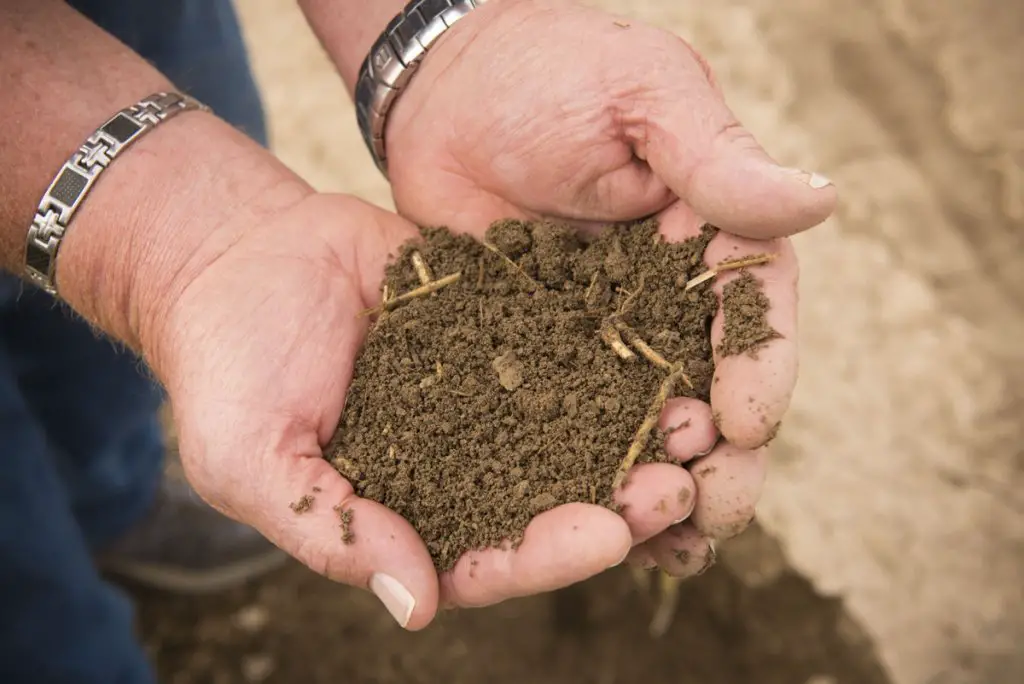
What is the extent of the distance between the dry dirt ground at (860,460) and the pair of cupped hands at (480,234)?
95cm

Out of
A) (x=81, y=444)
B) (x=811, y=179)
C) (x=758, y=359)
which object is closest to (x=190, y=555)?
(x=81, y=444)

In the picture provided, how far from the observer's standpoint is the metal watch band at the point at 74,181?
1471 millimetres

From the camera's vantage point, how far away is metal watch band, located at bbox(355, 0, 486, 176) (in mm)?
1687

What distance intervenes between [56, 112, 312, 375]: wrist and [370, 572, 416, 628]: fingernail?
0.58 m

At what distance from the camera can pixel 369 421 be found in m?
1.43

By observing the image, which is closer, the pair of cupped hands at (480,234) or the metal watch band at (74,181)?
the pair of cupped hands at (480,234)

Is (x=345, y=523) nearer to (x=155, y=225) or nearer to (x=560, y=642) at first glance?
(x=155, y=225)

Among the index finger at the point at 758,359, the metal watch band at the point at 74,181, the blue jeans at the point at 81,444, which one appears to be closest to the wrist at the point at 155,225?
the metal watch band at the point at 74,181

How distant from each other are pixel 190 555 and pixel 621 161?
1866mm

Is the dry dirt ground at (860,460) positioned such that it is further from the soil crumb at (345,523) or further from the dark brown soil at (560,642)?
the soil crumb at (345,523)

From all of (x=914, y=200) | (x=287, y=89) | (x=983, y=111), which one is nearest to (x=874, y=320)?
(x=914, y=200)

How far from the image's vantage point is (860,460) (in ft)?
8.29

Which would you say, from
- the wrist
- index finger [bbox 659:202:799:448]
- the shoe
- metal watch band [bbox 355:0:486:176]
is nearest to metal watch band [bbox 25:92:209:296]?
the wrist

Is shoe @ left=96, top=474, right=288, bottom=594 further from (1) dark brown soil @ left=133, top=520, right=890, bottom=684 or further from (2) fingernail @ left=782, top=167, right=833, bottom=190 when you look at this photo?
(2) fingernail @ left=782, top=167, right=833, bottom=190
